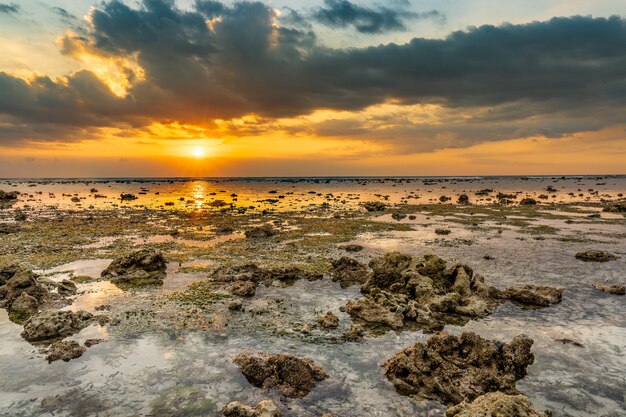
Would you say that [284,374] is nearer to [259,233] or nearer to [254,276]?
[254,276]

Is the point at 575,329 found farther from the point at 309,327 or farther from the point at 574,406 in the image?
the point at 309,327

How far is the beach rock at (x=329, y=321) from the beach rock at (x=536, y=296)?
9797mm

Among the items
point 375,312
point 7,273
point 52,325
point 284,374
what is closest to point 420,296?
point 375,312

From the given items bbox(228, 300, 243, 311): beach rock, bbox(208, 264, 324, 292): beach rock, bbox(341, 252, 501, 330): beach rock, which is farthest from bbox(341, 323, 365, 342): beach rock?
bbox(208, 264, 324, 292): beach rock

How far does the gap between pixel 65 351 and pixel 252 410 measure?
823cm

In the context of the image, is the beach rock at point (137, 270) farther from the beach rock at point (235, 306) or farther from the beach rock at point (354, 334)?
the beach rock at point (354, 334)

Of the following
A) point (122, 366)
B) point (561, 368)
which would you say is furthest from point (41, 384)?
point (561, 368)

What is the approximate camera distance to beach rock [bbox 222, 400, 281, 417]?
10148 mm

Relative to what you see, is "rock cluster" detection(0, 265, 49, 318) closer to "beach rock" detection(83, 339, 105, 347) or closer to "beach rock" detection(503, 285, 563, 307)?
"beach rock" detection(83, 339, 105, 347)

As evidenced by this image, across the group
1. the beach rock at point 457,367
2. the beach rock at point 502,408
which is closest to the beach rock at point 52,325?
the beach rock at point 457,367

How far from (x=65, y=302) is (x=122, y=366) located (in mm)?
8806

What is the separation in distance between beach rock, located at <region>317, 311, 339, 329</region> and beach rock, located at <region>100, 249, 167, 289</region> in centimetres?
1178

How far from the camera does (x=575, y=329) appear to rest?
53.3 feet

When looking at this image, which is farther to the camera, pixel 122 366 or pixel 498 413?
pixel 122 366
